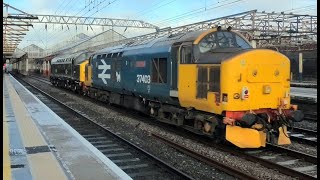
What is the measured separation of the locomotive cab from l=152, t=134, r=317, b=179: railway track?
0.29m

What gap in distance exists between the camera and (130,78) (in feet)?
52.0

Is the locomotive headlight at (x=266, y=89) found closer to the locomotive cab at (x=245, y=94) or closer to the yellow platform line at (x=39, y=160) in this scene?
the locomotive cab at (x=245, y=94)

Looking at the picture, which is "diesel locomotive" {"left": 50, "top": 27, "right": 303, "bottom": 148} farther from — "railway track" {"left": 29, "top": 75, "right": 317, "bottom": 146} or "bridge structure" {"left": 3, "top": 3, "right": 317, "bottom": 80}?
"bridge structure" {"left": 3, "top": 3, "right": 317, "bottom": 80}

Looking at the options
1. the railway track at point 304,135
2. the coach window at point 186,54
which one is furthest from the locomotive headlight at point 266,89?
the railway track at point 304,135

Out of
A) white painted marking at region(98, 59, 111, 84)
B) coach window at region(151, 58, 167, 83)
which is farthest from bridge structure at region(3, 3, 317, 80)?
coach window at region(151, 58, 167, 83)

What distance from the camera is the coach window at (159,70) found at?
12.4 metres

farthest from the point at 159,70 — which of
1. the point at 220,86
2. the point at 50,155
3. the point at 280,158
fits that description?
the point at 50,155

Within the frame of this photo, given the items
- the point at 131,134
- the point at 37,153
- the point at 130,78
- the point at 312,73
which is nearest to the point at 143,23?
the point at 312,73

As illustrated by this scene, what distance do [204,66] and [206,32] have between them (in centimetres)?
115

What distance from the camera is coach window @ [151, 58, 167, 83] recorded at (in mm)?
12422

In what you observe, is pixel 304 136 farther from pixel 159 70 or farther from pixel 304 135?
pixel 159 70

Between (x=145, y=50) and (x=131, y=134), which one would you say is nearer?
(x=131, y=134)

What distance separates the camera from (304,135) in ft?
41.3

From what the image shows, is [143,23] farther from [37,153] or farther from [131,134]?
[37,153]
